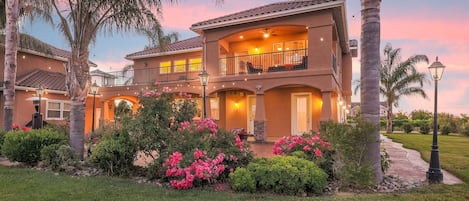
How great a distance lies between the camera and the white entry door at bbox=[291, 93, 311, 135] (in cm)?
1672

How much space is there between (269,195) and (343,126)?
7.58 ft

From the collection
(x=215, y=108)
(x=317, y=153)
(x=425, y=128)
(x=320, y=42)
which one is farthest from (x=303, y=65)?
(x=425, y=128)

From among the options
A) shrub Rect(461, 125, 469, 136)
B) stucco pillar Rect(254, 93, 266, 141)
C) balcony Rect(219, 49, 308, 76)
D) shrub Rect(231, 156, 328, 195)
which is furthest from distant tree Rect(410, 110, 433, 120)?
shrub Rect(231, 156, 328, 195)

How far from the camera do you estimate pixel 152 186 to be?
242 inches

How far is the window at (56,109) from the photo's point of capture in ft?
64.8

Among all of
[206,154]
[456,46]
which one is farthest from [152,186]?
[456,46]

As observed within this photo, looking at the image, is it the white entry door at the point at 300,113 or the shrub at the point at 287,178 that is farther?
the white entry door at the point at 300,113

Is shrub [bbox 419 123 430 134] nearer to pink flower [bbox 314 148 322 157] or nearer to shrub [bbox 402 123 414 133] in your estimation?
shrub [bbox 402 123 414 133]

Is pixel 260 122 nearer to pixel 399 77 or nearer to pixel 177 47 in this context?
pixel 177 47

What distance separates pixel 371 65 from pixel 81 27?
27.5 feet

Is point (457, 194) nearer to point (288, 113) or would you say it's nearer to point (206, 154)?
point (206, 154)

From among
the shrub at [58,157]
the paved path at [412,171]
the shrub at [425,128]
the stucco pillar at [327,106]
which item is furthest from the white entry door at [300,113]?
the shrub at [425,128]

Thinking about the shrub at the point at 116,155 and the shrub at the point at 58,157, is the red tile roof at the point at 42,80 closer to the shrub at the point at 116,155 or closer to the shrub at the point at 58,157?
the shrub at the point at 58,157

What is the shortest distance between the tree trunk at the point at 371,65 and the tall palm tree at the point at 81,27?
687 centimetres
